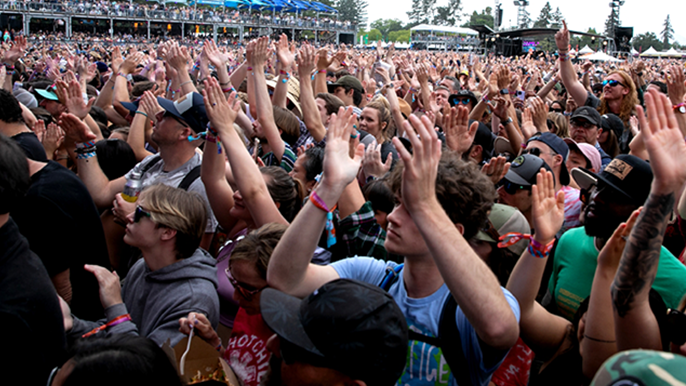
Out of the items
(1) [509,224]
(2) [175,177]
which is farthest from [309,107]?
(1) [509,224]

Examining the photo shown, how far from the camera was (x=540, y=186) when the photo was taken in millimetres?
2049

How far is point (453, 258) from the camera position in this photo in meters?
1.54

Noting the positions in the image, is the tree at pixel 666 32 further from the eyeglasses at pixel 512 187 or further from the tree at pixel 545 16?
the eyeglasses at pixel 512 187

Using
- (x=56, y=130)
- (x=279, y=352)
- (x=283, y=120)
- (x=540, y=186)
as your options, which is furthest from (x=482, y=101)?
(x=279, y=352)

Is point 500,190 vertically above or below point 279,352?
above

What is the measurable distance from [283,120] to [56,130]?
5.95ft

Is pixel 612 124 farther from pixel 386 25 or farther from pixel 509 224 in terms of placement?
pixel 386 25

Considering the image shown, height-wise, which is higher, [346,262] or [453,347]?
[346,262]

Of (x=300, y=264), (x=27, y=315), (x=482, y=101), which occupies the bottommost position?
(x=27, y=315)

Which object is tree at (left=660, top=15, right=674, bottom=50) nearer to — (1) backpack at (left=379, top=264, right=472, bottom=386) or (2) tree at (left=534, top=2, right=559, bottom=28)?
(2) tree at (left=534, top=2, right=559, bottom=28)

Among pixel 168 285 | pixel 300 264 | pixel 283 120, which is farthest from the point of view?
pixel 283 120

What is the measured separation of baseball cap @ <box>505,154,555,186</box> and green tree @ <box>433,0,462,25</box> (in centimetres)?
13475

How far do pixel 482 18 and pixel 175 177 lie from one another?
125 meters

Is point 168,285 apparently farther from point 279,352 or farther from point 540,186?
point 540,186
